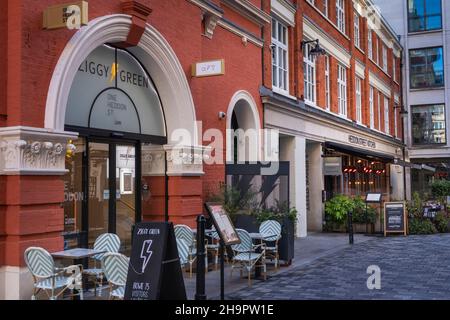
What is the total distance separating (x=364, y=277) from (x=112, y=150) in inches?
202

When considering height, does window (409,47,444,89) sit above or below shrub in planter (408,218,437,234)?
above

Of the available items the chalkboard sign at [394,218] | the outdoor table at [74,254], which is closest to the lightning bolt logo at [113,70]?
the outdoor table at [74,254]

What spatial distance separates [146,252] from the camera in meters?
5.99

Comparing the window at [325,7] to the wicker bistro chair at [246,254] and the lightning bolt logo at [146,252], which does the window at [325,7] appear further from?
the lightning bolt logo at [146,252]

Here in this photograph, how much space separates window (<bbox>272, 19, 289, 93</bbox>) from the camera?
56.0 ft

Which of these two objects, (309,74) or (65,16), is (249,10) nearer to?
(309,74)

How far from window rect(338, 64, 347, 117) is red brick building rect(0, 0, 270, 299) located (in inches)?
421

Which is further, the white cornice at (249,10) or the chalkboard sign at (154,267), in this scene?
the white cornice at (249,10)

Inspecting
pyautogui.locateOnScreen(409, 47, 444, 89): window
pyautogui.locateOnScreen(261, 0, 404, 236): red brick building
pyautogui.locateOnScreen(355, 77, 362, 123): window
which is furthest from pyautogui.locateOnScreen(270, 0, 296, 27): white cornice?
pyautogui.locateOnScreen(409, 47, 444, 89): window

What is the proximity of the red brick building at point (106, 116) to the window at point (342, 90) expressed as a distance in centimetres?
1068

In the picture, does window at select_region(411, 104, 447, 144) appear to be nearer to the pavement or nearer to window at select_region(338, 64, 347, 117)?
window at select_region(338, 64, 347, 117)

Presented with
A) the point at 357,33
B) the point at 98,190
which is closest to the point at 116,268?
the point at 98,190

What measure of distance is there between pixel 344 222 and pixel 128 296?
14263 mm

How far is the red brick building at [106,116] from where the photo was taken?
23.8 ft
